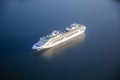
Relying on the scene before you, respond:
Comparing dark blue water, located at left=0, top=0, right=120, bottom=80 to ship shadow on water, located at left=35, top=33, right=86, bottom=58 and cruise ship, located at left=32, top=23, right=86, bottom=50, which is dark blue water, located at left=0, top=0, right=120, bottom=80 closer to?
ship shadow on water, located at left=35, top=33, right=86, bottom=58

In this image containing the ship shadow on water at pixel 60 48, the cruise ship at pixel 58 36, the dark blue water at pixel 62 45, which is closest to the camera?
the dark blue water at pixel 62 45

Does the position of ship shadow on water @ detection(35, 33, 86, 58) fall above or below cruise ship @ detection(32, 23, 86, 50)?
below

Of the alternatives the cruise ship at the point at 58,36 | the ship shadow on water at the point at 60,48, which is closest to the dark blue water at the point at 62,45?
the ship shadow on water at the point at 60,48

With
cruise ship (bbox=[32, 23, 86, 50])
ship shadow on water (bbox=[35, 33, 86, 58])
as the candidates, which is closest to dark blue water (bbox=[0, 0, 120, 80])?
ship shadow on water (bbox=[35, 33, 86, 58])

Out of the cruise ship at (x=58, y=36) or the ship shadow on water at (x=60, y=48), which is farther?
the cruise ship at (x=58, y=36)

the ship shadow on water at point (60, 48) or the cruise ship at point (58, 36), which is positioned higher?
the cruise ship at point (58, 36)

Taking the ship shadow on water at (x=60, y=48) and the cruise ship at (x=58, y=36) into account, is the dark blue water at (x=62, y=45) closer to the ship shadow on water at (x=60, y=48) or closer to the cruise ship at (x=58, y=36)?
the ship shadow on water at (x=60, y=48)
